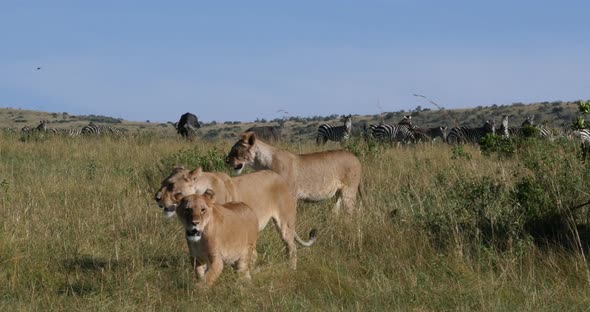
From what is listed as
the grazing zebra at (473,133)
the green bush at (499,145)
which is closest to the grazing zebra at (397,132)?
the grazing zebra at (473,133)

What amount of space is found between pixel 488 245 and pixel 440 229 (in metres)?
0.52

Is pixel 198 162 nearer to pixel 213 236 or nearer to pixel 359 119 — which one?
pixel 213 236

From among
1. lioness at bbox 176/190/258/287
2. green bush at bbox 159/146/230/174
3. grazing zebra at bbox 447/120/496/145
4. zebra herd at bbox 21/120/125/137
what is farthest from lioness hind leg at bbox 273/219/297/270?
grazing zebra at bbox 447/120/496/145

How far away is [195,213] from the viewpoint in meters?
7.18

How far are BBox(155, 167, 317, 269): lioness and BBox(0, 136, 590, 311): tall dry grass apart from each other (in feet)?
0.67

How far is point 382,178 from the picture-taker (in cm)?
1348

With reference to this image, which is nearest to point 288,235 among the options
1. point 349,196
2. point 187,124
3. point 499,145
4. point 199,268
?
point 199,268

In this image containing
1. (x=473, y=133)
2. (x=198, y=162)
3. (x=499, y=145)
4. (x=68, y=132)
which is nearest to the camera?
(x=499, y=145)

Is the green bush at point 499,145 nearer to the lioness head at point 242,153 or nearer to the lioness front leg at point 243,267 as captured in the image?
the lioness head at point 242,153

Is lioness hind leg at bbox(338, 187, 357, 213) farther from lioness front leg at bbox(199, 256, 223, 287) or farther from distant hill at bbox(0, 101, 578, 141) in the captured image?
distant hill at bbox(0, 101, 578, 141)

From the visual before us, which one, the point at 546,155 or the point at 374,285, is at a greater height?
the point at 546,155

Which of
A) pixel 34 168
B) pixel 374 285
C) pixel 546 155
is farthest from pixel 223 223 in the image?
pixel 34 168

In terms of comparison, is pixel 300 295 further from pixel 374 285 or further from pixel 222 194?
pixel 222 194

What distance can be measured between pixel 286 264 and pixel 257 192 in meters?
0.84
